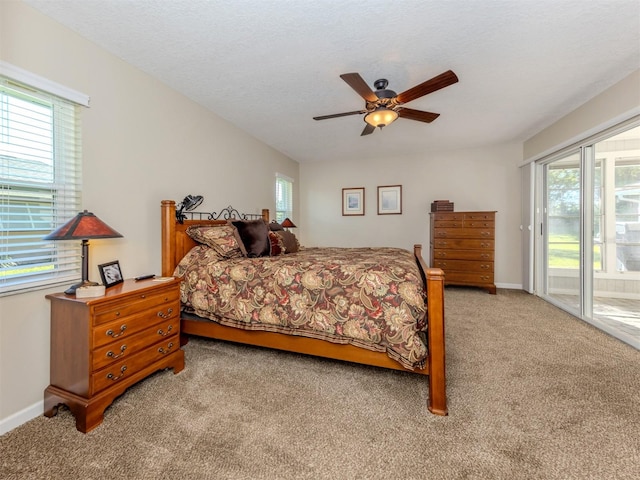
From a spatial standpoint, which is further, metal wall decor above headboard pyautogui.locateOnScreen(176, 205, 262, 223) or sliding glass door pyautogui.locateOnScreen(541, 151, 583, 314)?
sliding glass door pyautogui.locateOnScreen(541, 151, 583, 314)

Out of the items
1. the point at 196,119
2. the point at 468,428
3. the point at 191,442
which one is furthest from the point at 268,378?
the point at 196,119

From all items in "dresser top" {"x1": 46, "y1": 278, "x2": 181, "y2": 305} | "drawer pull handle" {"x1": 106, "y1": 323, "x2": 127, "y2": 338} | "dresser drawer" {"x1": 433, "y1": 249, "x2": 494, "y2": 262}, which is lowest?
"drawer pull handle" {"x1": 106, "y1": 323, "x2": 127, "y2": 338}

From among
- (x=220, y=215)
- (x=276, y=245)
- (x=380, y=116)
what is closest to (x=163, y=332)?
(x=276, y=245)

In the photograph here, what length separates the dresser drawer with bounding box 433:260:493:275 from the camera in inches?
173

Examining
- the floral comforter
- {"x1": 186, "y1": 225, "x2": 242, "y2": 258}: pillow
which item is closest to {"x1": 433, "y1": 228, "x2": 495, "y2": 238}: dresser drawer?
the floral comforter

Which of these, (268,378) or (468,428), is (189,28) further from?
(468,428)

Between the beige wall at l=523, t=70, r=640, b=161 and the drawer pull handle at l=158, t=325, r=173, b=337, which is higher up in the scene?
the beige wall at l=523, t=70, r=640, b=161

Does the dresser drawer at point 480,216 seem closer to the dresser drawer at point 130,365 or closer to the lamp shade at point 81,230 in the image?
the dresser drawer at point 130,365

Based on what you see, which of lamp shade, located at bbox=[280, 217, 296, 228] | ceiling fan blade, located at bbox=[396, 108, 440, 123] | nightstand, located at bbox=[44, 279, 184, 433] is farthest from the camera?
lamp shade, located at bbox=[280, 217, 296, 228]

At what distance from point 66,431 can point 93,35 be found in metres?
2.59

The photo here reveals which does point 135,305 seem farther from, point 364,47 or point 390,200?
point 390,200

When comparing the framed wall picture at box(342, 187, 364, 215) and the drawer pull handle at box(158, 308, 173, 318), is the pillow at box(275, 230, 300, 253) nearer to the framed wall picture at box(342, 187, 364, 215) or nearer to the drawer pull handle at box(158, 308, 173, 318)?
the drawer pull handle at box(158, 308, 173, 318)

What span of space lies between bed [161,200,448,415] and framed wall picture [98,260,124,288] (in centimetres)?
53

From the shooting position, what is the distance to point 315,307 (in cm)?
201
